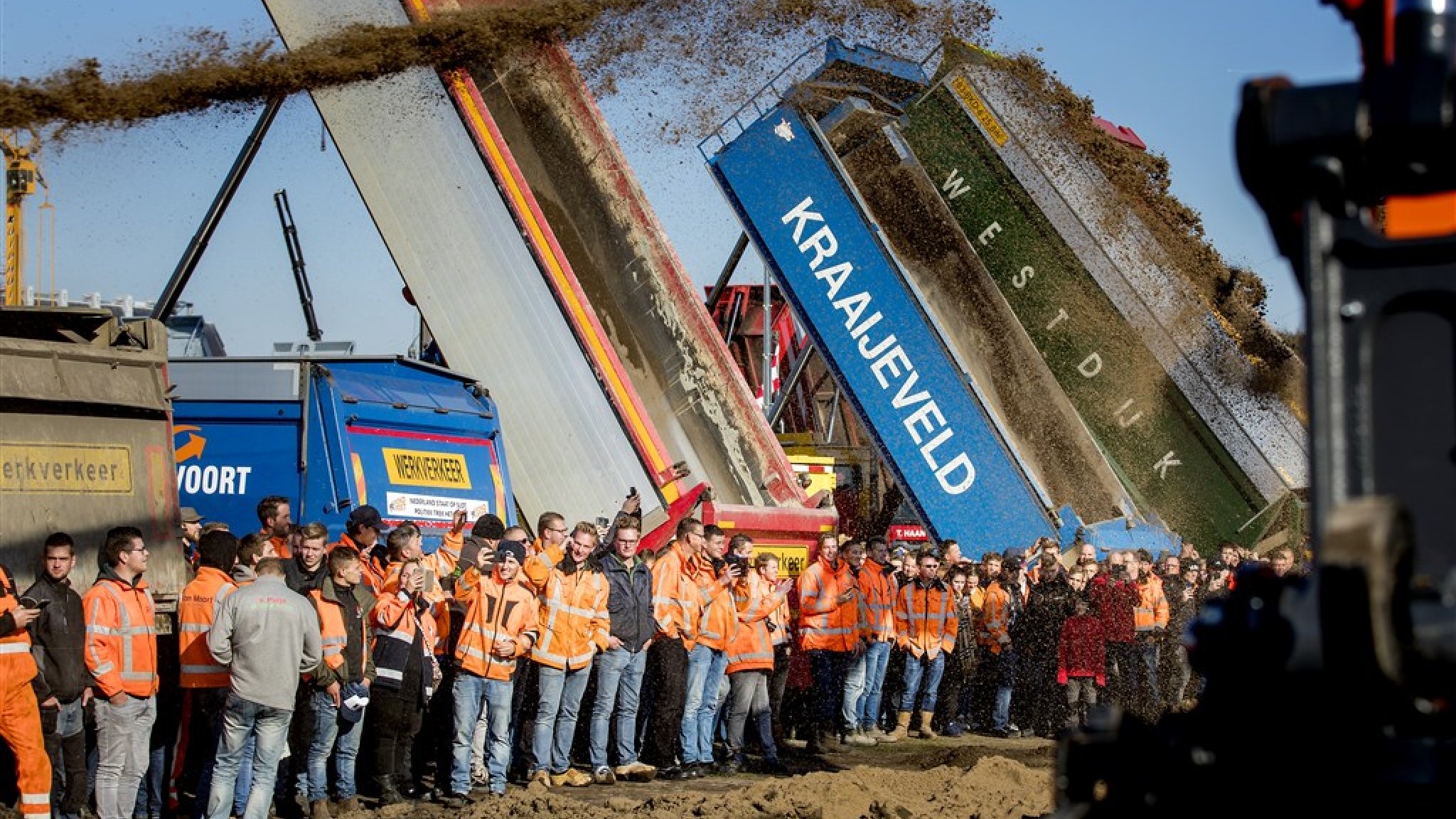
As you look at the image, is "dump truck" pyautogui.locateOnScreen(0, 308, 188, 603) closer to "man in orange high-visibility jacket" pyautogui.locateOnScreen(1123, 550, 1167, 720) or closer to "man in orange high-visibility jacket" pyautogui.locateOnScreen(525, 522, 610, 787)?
"man in orange high-visibility jacket" pyautogui.locateOnScreen(525, 522, 610, 787)

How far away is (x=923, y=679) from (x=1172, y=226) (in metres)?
5.87

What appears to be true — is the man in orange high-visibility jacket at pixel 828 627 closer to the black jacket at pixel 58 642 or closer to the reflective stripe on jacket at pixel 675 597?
the reflective stripe on jacket at pixel 675 597

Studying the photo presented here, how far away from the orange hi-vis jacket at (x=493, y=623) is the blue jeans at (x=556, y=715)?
0.43 m

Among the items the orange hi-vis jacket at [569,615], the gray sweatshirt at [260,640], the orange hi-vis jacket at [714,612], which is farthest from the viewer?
the orange hi-vis jacket at [714,612]

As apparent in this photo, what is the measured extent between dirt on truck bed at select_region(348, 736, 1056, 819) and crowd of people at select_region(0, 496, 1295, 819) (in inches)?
11.4

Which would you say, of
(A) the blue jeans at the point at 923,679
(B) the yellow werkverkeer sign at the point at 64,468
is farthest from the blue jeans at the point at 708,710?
(B) the yellow werkverkeer sign at the point at 64,468

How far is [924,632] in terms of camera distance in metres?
15.2

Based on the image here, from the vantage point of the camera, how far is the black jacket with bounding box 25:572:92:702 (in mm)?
8281

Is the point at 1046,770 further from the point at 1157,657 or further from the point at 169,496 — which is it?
the point at 169,496

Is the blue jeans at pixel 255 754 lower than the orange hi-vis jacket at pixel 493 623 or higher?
lower

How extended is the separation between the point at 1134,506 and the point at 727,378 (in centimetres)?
540

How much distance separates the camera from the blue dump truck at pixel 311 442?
40.7 feet

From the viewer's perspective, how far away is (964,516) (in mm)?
18156

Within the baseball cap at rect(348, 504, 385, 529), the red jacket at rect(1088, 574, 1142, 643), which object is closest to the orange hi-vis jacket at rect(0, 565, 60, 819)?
the baseball cap at rect(348, 504, 385, 529)
